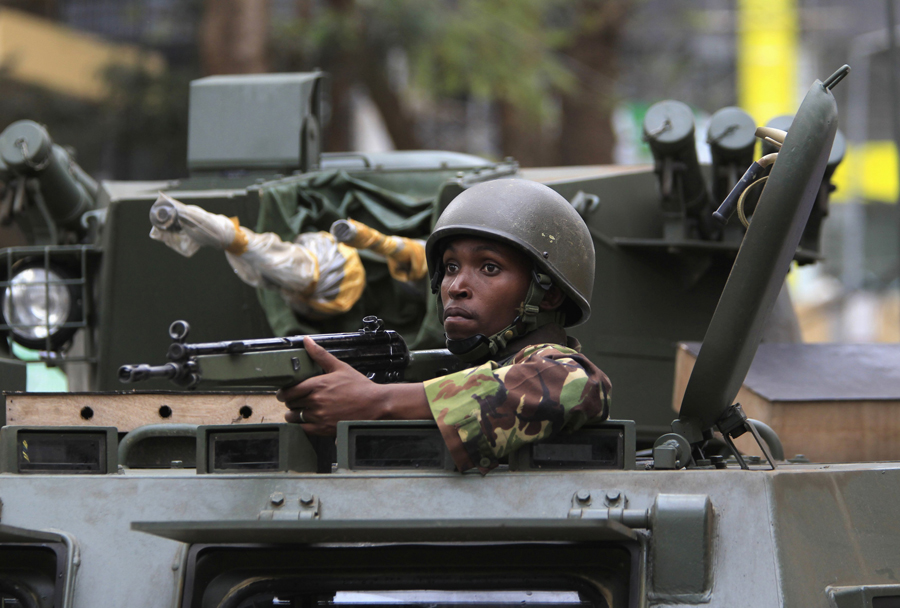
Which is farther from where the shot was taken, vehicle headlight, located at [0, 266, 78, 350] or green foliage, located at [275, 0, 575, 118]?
green foliage, located at [275, 0, 575, 118]

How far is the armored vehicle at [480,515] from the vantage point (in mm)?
2490

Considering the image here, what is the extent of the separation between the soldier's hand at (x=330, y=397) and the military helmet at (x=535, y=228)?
52 cm

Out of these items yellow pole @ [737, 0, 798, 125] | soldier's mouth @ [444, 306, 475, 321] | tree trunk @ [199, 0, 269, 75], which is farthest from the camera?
yellow pole @ [737, 0, 798, 125]

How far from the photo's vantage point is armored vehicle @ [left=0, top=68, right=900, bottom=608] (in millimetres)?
2490

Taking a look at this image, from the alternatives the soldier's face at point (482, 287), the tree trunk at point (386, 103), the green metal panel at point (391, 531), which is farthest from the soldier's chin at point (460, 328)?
the tree trunk at point (386, 103)

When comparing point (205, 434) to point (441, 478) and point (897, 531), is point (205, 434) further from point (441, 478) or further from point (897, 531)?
point (897, 531)

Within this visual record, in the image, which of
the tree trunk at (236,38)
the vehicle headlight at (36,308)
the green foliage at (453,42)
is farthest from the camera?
the green foliage at (453,42)

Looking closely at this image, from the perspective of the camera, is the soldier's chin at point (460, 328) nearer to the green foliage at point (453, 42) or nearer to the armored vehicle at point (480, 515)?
the armored vehicle at point (480, 515)

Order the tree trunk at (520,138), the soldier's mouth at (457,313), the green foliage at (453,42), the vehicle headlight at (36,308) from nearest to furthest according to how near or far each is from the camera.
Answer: the soldier's mouth at (457,313) < the vehicle headlight at (36,308) < the green foliage at (453,42) < the tree trunk at (520,138)

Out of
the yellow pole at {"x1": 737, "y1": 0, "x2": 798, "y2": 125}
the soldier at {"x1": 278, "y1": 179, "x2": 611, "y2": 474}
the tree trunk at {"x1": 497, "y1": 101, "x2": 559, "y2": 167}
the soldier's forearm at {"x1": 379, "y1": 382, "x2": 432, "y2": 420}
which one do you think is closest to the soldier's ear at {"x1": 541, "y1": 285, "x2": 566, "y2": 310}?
the soldier at {"x1": 278, "y1": 179, "x2": 611, "y2": 474}

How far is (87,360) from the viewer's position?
4.96 m

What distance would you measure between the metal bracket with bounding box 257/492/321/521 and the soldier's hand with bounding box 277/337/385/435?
0.19 meters

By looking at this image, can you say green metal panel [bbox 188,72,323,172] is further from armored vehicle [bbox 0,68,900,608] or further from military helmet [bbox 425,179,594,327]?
armored vehicle [bbox 0,68,900,608]

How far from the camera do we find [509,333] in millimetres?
3088
